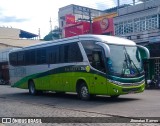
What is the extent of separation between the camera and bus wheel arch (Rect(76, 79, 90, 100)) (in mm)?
15906

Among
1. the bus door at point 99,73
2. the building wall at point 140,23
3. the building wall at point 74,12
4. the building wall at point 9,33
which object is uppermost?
the building wall at point 74,12

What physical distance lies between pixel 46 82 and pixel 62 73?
2.29m

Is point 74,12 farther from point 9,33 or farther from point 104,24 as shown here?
point 104,24

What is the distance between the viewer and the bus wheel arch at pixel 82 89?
15906mm

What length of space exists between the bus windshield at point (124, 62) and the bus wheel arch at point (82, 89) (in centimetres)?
209

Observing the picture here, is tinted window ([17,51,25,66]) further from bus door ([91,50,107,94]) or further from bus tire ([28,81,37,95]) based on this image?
bus door ([91,50,107,94])

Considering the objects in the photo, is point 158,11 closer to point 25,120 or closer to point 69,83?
point 69,83

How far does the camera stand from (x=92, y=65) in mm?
15195

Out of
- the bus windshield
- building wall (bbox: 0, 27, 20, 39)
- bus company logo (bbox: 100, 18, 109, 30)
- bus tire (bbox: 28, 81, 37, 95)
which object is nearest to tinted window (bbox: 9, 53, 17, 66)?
bus tire (bbox: 28, 81, 37, 95)

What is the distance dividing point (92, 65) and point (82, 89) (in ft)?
5.29

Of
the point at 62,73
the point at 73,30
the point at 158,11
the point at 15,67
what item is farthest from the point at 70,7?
the point at 62,73

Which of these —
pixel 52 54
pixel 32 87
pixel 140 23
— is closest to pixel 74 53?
pixel 52 54

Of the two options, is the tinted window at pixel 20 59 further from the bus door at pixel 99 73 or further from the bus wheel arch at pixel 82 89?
the bus door at pixel 99 73

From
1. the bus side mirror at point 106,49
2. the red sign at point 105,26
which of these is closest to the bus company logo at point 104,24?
the red sign at point 105,26
